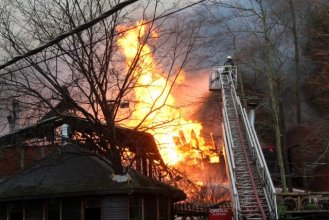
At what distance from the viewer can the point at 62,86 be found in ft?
71.1

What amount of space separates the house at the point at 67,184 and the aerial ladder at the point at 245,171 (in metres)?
4.13

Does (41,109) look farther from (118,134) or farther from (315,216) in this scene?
(315,216)

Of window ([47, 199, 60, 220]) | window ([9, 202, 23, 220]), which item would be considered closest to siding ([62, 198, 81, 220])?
window ([47, 199, 60, 220])

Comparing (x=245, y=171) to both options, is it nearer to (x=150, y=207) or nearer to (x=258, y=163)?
(x=258, y=163)

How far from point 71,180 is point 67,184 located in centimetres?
38

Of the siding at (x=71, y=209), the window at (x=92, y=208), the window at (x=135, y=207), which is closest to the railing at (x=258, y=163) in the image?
the window at (x=135, y=207)

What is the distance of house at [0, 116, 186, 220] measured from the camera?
69.3 feet

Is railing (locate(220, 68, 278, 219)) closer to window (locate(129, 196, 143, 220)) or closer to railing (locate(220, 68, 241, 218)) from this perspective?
railing (locate(220, 68, 241, 218))

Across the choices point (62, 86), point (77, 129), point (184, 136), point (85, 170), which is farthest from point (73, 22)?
point (184, 136)

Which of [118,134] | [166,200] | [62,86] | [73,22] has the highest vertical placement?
[73,22]

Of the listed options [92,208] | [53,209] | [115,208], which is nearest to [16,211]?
[53,209]

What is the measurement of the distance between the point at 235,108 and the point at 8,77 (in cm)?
1093

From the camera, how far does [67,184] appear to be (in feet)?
71.3

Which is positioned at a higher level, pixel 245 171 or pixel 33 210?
pixel 245 171
